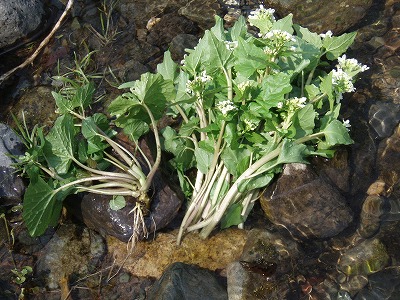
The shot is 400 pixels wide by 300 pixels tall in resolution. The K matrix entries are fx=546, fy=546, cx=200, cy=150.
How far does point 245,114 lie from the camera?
4188 millimetres

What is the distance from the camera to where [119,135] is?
15.5ft

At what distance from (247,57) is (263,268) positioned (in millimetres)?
1651

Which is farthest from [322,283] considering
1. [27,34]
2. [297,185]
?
[27,34]

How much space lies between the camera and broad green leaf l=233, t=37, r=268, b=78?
412 centimetres

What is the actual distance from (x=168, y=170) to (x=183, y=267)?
90 cm

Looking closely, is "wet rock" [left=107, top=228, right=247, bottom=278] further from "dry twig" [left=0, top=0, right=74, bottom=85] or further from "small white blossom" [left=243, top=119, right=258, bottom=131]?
"dry twig" [left=0, top=0, right=74, bottom=85]

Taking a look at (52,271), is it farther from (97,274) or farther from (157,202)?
(157,202)

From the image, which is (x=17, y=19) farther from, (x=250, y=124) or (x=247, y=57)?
(x=250, y=124)

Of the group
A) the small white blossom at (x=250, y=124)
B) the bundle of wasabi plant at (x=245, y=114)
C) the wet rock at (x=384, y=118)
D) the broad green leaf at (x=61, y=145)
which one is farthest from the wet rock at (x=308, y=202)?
the broad green leaf at (x=61, y=145)

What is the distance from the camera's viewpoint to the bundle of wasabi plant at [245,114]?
13.5 feet

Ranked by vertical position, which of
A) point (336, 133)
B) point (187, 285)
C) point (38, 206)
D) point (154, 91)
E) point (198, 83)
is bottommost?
point (187, 285)

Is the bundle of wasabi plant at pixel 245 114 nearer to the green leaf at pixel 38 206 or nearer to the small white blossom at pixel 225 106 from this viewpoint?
the small white blossom at pixel 225 106

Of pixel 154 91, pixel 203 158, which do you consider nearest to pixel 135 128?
pixel 154 91

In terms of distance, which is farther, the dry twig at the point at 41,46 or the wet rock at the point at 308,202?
the dry twig at the point at 41,46
